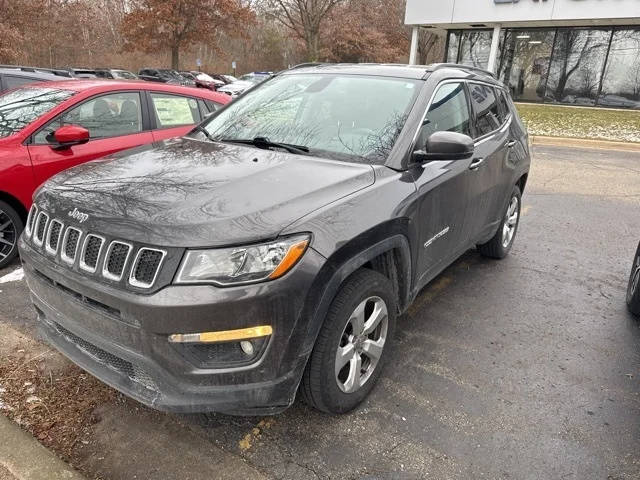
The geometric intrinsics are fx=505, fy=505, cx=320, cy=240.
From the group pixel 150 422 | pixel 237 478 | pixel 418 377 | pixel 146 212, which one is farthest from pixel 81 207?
pixel 418 377

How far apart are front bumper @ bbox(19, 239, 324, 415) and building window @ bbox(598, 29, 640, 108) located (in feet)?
75.0

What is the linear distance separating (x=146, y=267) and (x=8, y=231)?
2914mm

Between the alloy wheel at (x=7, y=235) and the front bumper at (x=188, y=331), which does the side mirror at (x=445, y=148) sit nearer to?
the front bumper at (x=188, y=331)

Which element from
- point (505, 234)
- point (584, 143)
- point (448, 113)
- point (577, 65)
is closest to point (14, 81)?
point (448, 113)

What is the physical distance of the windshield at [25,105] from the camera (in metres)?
4.35

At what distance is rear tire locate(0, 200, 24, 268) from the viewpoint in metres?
4.13

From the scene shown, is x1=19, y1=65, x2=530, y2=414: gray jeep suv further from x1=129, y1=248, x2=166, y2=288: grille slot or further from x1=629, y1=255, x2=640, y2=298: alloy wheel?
x1=629, y1=255, x2=640, y2=298: alloy wheel

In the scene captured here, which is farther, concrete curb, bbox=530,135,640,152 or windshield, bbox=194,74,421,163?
concrete curb, bbox=530,135,640,152

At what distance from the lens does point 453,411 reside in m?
2.72

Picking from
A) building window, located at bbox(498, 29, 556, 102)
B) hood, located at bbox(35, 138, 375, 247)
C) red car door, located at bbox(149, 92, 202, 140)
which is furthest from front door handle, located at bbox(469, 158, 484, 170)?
building window, located at bbox(498, 29, 556, 102)

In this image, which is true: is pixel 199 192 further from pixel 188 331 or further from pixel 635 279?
pixel 635 279

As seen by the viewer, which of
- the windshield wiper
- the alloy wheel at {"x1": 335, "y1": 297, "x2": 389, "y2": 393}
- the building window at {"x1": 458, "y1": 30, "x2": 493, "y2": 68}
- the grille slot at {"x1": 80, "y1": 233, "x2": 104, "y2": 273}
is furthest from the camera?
the building window at {"x1": 458, "y1": 30, "x2": 493, "y2": 68}

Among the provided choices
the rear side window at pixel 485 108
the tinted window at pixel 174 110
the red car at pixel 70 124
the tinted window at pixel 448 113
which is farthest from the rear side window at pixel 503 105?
the tinted window at pixel 174 110

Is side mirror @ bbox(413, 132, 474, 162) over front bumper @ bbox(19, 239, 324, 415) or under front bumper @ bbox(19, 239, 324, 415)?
over
